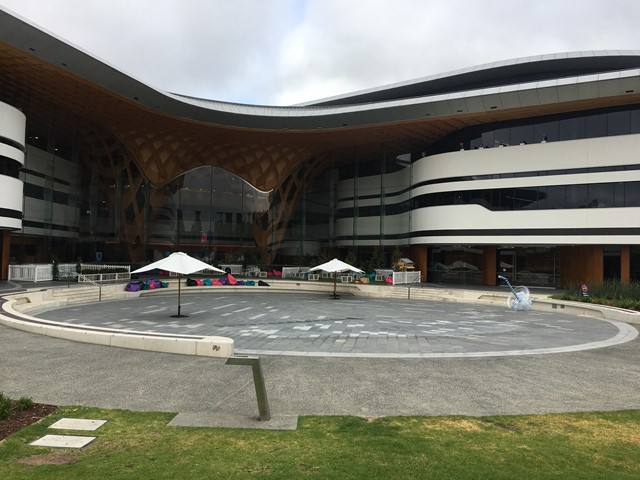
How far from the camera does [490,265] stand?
135ft

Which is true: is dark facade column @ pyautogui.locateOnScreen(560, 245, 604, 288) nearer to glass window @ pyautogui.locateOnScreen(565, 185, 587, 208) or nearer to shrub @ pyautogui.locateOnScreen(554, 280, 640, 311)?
glass window @ pyautogui.locateOnScreen(565, 185, 587, 208)

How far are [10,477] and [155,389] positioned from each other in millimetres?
3629

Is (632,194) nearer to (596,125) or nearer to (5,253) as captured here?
(596,125)

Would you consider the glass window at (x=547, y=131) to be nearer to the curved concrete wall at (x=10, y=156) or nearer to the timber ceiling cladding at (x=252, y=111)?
the timber ceiling cladding at (x=252, y=111)

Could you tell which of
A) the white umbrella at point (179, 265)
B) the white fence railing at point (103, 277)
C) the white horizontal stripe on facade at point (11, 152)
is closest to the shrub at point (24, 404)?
the white umbrella at point (179, 265)

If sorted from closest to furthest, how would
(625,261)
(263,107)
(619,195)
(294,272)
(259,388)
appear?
(259,388) < (619,195) < (625,261) < (263,107) < (294,272)

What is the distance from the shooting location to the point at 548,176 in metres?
35.5

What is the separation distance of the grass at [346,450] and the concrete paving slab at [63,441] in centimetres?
12

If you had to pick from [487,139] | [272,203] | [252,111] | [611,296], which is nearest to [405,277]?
[487,139]

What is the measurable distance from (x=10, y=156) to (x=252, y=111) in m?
19.6

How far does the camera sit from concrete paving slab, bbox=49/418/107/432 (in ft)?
19.5

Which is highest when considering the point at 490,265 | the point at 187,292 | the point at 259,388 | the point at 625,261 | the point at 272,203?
the point at 272,203

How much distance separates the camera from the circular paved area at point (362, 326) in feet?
42.2

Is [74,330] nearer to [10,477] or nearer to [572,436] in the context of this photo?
[10,477]
